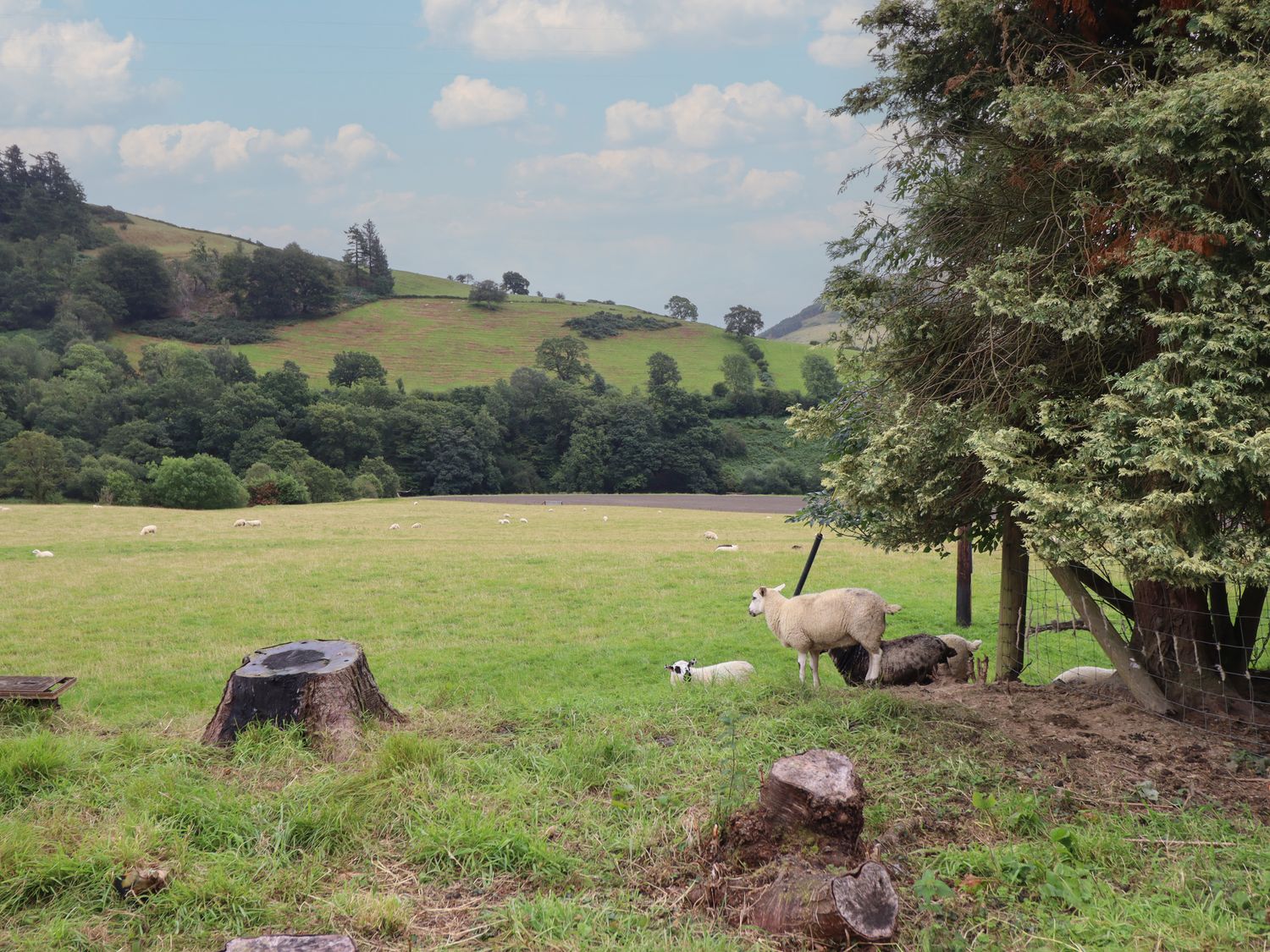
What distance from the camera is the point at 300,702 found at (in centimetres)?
729

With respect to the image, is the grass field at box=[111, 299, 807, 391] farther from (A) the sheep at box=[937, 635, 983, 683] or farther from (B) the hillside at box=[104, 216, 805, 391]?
(A) the sheep at box=[937, 635, 983, 683]

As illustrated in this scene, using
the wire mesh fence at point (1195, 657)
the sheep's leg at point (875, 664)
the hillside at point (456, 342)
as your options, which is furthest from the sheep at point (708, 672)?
the hillside at point (456, 342)

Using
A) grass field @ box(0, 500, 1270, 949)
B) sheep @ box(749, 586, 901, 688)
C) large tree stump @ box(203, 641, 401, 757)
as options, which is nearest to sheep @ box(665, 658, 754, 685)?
sheep @ box(749, 586, 901, 688)

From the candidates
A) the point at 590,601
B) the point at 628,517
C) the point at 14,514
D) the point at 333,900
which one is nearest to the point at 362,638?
the point at 590,601

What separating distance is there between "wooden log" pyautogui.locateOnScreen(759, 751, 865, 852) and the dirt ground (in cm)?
235

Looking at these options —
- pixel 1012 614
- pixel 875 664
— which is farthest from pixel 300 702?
pixel 1012 614

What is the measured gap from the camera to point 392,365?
12600 cm

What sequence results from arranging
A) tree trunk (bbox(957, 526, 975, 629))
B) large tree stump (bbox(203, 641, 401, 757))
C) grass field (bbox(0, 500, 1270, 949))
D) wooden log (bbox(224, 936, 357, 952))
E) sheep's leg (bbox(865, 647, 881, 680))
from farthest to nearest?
tree trunk (bbox(957, 526, 975, 629))
sheep's leg (bbox(865, 647, 881, 680))
large tree stump (bbox(203, 641, 401, 757))
grass field (bbox(0, 500, 1270, 949))
wooden log (bbox(224, 936, 357, 952))

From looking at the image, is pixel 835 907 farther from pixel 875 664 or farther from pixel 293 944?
pixel 875 664

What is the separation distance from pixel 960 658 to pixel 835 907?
27.7ft

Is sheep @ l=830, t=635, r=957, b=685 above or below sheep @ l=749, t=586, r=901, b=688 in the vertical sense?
below

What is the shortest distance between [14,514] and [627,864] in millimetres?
53527

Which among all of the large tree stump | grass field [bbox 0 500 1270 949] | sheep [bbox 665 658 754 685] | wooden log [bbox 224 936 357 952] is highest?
the large tree stump

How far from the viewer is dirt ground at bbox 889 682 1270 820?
6.48 meters
